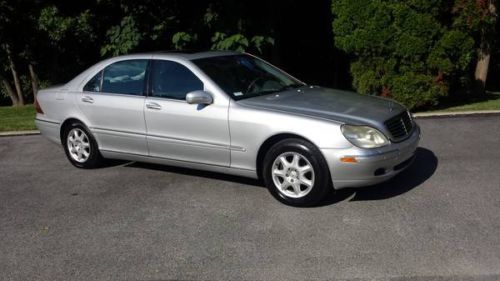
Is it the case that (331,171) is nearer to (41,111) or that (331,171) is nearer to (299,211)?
(299,211)

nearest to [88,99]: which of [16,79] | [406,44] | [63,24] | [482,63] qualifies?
[406,44]

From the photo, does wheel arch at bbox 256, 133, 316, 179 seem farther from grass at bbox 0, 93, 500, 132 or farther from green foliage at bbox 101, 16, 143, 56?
green foliage at bbox 101, 16, 143, 56

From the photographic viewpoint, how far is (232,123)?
5641mm

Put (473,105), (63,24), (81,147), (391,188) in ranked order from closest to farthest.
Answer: (391,188)
(81,147)
(473,105)
(63,24)

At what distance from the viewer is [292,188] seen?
17.7 feet

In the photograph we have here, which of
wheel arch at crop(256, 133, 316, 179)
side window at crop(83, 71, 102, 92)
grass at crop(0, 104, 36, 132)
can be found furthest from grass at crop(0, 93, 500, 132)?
wheel arch at crop(256, 133, 316, 179)

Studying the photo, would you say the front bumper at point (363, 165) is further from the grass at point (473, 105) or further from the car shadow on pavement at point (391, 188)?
the grass at point (473, 105)

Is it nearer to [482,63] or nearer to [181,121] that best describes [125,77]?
[181,121]

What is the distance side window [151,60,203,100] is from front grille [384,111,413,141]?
198 cm

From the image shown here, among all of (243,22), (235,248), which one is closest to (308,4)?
(243,22)

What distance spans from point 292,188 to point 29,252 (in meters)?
2.37

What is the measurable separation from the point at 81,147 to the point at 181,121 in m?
1.84

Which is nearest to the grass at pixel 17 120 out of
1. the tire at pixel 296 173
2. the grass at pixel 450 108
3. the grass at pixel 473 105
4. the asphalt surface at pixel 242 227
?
the grass at pixel 450 108

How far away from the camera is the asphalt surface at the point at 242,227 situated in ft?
13.5
